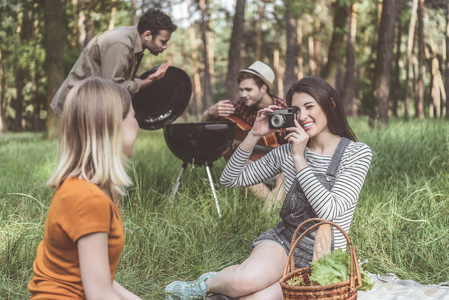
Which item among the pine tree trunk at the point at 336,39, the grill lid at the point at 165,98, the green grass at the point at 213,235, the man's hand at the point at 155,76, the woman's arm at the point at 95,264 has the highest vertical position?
the pine tree trunk at the point at 336,39

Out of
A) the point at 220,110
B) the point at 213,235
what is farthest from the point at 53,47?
the point at 213,235

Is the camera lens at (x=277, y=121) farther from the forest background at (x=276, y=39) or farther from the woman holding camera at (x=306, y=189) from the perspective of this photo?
the forest background at (x=276, y=39)

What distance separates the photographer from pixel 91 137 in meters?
1.90

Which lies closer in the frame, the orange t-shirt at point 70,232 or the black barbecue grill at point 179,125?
the orange t-shirt at point 70,232

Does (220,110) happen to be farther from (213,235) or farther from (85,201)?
(85,201)

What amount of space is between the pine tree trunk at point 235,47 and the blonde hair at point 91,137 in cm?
657

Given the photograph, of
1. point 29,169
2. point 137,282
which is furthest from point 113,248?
point 29,169

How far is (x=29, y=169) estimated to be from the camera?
662 centimetres

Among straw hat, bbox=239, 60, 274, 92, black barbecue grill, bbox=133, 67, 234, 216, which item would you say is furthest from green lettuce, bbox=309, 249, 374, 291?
straw hat, bbox=239, 60, 274, 92

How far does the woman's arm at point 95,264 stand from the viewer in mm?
1781

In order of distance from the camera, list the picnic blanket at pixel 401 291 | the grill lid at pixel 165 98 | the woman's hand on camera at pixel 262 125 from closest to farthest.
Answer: the picnic blanket at pixel 401 291
the woman's hand on camera at pixel 262 125
the grill lid at pixel 165 98

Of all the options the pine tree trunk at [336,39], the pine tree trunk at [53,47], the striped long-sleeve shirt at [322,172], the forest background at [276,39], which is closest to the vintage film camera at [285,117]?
the striped long-sleeve shirt at [322,172]

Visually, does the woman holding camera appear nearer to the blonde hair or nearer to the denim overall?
the denim overall

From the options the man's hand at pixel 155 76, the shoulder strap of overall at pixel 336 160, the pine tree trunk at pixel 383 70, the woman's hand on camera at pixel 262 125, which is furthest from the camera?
the pine tree trunk at pixel 383 70
